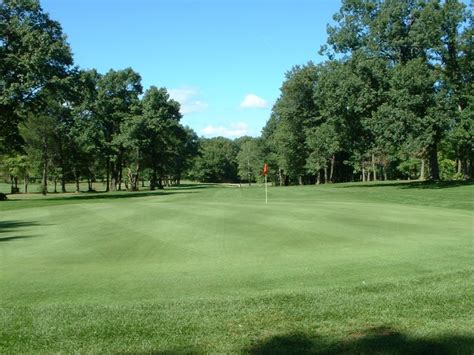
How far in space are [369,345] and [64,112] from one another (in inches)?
2770

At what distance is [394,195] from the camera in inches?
1409

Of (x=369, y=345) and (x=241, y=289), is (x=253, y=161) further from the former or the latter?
(x=369, y=345)

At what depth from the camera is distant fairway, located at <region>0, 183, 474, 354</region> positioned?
563 centimetres

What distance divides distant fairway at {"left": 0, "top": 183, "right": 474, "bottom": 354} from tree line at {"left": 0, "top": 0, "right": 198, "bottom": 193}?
2925 cm

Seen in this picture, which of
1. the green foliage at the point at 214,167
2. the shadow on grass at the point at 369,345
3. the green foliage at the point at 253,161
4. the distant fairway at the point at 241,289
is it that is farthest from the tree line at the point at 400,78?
the green foliage at the point at 214,167

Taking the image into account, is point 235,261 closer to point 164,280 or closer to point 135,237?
point 164,280

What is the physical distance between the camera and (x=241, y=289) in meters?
7.70

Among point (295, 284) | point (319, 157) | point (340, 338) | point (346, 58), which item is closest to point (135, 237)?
point (295, 284)

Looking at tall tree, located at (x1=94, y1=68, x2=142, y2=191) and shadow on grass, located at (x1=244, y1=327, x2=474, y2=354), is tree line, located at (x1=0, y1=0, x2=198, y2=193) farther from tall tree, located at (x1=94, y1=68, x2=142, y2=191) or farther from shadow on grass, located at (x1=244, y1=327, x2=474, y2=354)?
shadow on grass, located at (x1=244, y1=327, x2=474, y2=354)

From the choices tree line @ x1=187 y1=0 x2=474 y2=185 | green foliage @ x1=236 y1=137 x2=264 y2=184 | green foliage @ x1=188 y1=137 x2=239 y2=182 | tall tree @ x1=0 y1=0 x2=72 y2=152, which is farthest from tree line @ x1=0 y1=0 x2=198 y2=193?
green foliage @ x1=188 y1=137 x2=239 y2=182

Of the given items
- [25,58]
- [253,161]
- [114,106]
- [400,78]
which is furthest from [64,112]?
[253,161]

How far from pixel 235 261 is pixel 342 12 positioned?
41565mm

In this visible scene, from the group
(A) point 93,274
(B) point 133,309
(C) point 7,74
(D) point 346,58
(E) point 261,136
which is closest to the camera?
(B) point 133,309

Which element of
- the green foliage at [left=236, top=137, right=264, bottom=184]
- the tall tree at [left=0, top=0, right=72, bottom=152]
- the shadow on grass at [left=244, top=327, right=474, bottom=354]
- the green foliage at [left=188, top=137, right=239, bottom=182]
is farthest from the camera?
the green foliage at [left=188, top=137, right=239, bottom=182]
